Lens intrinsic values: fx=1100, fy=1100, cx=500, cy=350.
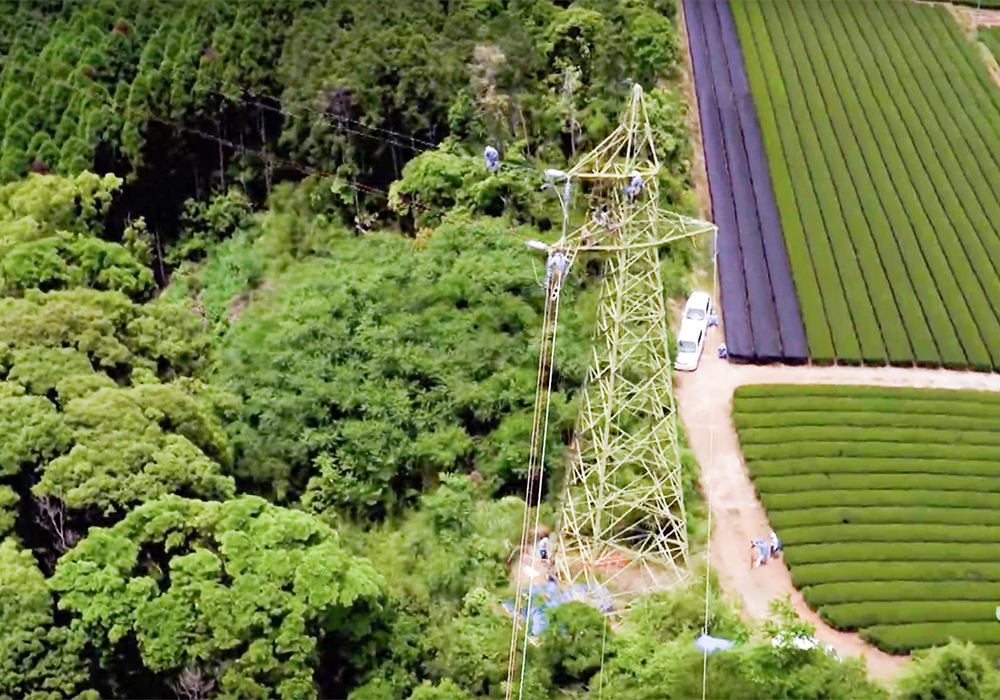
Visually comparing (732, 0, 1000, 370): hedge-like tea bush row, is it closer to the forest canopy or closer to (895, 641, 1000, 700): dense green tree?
the forest canopy

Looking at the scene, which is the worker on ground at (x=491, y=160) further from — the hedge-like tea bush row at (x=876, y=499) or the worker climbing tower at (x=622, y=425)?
the hedge-like tea bush row at (x=876, y=499)

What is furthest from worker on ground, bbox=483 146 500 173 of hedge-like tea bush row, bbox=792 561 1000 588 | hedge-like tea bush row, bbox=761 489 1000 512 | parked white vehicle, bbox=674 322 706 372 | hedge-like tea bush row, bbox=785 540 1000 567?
hedge-like tea bush row, bbox=792 561 1000 588

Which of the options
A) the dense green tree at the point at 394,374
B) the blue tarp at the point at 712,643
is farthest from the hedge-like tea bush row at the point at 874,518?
the dense green tree at the point at 394,374

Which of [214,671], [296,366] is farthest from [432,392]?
[214,671]

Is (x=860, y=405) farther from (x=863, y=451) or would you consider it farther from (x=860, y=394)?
(x=863, y=451)

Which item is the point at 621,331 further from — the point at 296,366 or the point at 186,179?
the point at 186,179

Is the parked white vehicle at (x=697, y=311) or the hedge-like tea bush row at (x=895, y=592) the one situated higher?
the parked white vehicle at (x=697, y=311)

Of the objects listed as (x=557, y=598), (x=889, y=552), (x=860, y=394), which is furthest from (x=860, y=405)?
(x=557, y=598)
